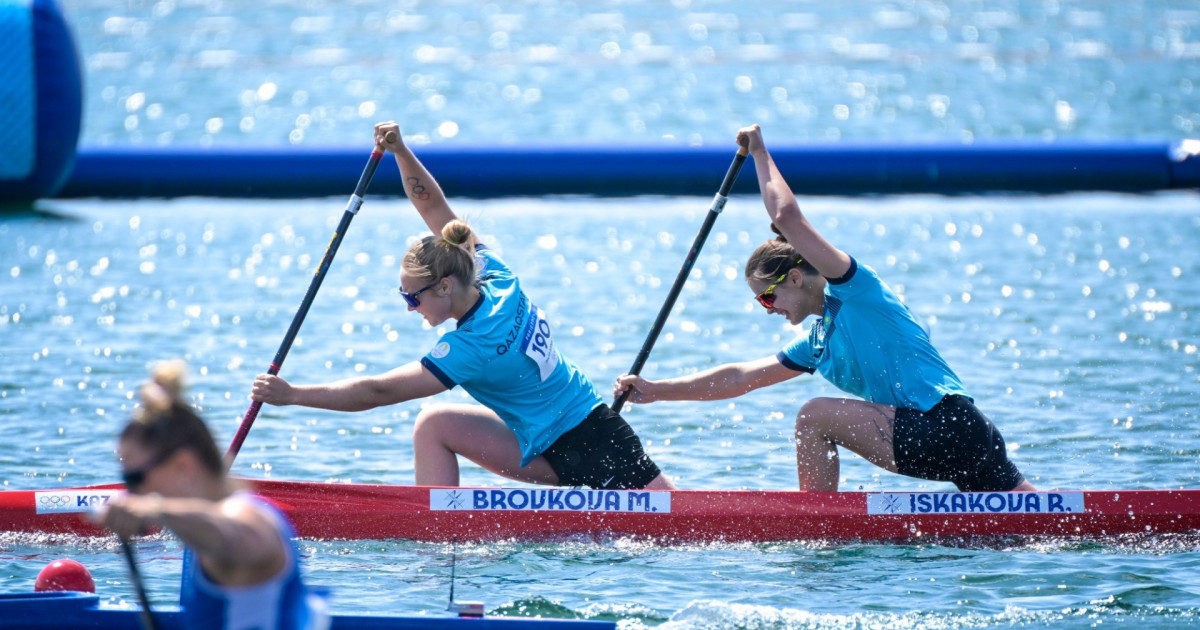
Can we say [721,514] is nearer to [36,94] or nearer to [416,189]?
[416,189]

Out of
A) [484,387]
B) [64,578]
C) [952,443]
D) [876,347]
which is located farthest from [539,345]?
[64,578]

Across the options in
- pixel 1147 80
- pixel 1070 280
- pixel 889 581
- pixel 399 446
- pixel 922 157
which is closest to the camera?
pixel 889 581

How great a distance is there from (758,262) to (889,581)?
112cm

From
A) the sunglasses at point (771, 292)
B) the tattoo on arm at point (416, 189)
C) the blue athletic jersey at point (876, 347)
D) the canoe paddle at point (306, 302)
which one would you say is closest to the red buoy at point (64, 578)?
the canoe paddle at point (306, 302)

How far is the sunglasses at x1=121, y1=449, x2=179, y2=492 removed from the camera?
9.14 ft

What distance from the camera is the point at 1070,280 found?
1108 cm

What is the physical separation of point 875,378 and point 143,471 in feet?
10.0

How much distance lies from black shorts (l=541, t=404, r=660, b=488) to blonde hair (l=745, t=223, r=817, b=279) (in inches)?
27.7

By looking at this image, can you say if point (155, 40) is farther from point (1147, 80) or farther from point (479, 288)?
point (479, 288)

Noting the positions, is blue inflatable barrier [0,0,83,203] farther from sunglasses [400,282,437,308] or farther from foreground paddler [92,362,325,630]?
foreground paddler [92,362,325,630]

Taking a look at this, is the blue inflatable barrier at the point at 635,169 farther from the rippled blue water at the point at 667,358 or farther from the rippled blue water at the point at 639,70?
the rippled blue water at the point at 639,70

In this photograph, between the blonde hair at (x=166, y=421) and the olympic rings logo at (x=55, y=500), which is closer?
the blonde hair at (x=166, y=421)

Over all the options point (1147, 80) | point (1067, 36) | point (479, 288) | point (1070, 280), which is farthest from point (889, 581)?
point (1067, 36)

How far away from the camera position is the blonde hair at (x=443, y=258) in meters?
4.97
